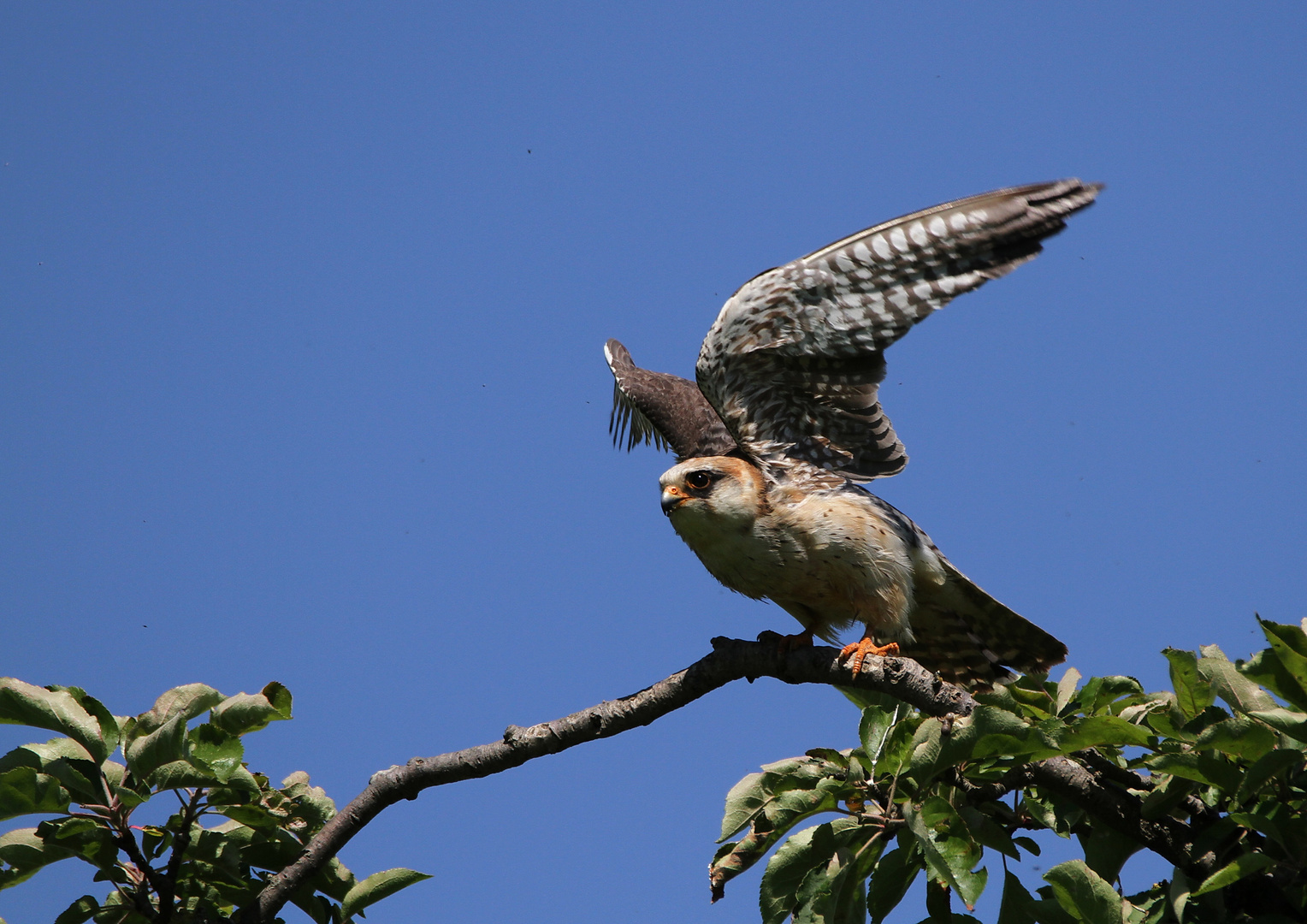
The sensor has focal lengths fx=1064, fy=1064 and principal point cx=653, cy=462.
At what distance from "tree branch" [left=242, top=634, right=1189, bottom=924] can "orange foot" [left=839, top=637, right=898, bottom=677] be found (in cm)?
6

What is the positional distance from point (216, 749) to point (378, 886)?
769mm

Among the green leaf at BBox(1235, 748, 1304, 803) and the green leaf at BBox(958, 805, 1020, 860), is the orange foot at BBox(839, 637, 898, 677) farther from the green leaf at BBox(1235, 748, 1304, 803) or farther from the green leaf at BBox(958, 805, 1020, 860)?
the green leaf at BBox(1235, 748, 1304, 803)

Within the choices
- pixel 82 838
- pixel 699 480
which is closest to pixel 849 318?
pixel 699 480

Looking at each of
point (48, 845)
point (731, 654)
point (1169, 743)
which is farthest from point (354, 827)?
point (1169, 743)

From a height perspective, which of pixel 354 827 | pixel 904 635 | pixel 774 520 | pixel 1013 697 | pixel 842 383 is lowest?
pixel 1013 697

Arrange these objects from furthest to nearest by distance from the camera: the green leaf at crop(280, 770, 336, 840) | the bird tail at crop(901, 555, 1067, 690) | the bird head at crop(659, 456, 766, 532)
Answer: the bird tail at crop(901, 555, 1067, 690) < the bird head at crop(659, 456, 766, 532) < the green leaf at crop(280, 770, 336, 840)

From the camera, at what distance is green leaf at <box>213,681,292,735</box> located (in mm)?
3469

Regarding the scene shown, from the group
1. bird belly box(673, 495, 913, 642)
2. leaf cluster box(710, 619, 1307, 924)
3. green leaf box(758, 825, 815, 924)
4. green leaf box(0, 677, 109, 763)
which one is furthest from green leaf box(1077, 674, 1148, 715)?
green leaf box(0, 677, 109, 763)

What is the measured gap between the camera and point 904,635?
18.4ft

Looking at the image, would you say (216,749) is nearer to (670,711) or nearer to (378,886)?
(378,886)

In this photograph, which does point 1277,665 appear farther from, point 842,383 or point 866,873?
point 842,383

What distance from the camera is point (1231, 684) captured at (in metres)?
3.07

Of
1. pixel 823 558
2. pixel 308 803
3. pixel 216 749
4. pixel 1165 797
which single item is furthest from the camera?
pixel 823 558

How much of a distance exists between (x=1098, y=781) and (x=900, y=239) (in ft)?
9.19
